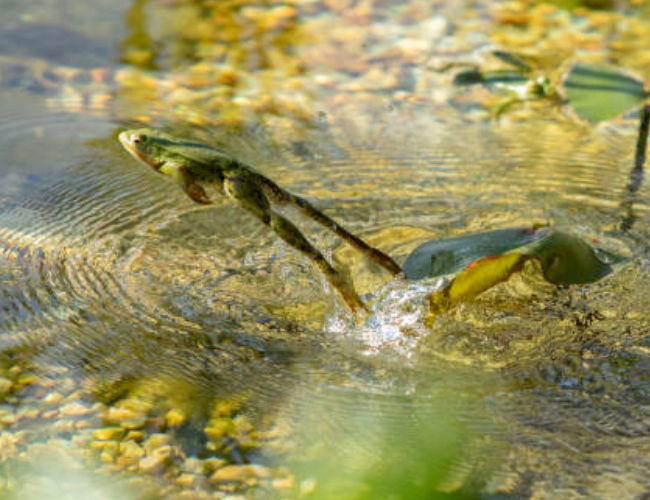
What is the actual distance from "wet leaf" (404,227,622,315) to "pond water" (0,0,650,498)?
172 millimetres

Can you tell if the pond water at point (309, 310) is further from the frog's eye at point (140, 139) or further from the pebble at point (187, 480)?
the frog's eye at point (140, 139)

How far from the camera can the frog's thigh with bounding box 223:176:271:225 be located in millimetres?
1874

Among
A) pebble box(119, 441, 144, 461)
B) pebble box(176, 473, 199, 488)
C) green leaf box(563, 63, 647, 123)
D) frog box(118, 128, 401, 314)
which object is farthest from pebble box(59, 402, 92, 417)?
green leaf box(563, 63, 647, 123)

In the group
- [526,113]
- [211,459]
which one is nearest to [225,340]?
[211,459]

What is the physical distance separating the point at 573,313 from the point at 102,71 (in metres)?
2.54

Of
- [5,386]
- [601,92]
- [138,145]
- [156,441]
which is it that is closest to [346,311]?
[156,441]

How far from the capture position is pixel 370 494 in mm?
1831

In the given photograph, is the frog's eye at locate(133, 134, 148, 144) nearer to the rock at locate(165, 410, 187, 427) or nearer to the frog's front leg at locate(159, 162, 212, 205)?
the frog's front leg at locate(159, 162, 212, 205)

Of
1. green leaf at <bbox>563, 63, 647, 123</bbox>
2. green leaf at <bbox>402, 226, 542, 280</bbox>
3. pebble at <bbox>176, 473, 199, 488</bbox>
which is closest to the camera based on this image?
pebble at <bbox>176, 473, 199, 488</bbox>

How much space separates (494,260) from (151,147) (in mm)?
773

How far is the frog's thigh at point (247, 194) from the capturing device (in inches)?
73.8

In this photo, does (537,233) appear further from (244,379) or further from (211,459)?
(211,459)

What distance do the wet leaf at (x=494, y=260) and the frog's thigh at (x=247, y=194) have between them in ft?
1.41

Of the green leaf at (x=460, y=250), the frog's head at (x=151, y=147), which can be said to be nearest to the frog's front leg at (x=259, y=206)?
the frog's head at (x=151, y=147)
